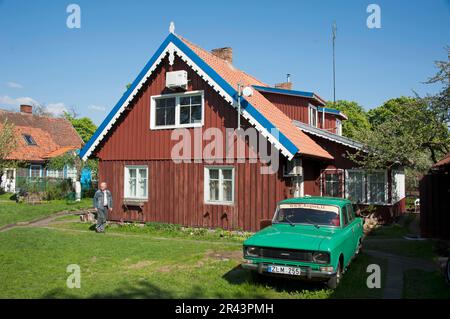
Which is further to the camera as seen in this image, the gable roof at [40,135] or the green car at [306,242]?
the gable roof at [40,135]

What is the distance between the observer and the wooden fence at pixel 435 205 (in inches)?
477

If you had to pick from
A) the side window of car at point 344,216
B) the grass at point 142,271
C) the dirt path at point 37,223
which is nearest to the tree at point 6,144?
the dirt path at point 37,223

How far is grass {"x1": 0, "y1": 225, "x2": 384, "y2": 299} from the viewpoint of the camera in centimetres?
704

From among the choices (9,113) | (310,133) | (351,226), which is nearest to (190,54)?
(310,133)

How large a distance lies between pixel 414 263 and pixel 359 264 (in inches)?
60.6

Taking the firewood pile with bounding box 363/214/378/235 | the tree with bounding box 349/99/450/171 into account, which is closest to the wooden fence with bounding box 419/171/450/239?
the tree with bounding box 349/99/450/171

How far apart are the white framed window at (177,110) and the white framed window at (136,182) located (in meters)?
1.99

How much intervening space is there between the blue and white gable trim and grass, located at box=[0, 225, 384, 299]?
3790mm

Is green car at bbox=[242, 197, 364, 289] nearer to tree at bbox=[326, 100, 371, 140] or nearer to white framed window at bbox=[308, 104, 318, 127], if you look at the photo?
white framed window at bbox=[308, 104, 318, 127]

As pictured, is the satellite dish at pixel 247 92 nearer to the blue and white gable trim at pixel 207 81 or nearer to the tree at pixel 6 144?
the blue and white gable trim at pixel 207 81

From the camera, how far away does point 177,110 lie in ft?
49.2

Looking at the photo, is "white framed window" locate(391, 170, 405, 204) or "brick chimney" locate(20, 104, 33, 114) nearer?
"white framed window" locate(391, 170, 405, 204)

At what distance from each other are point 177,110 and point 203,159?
2390 millimetres
